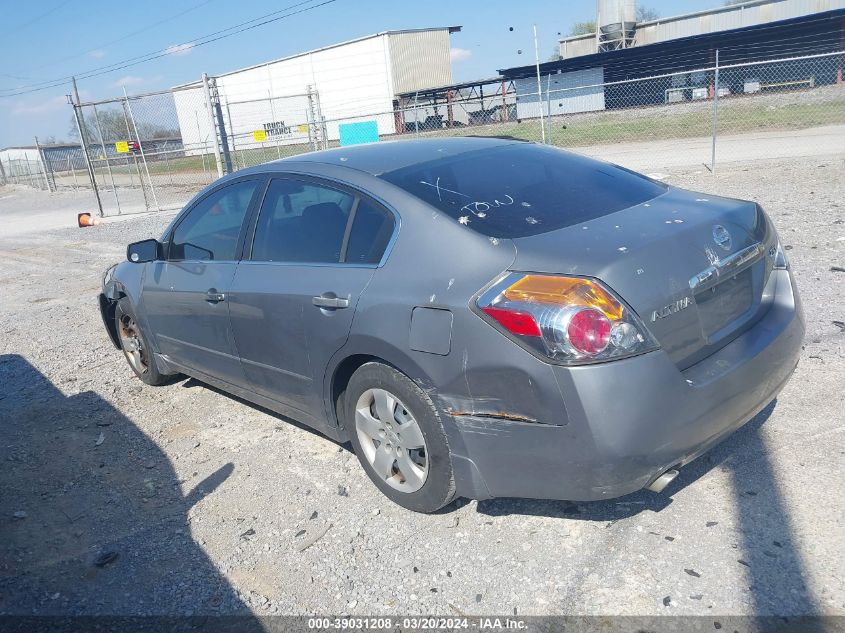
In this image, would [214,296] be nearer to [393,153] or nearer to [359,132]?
[393,153]

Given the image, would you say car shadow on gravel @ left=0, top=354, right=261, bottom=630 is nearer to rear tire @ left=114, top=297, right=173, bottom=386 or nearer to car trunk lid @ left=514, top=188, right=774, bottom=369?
rear tire @ left=114, top=297, right=173, bottom=386

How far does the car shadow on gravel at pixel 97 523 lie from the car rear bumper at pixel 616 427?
113cm

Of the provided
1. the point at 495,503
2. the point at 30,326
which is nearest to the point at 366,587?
the point at 495,503

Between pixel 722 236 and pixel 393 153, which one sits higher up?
pixel 393 153

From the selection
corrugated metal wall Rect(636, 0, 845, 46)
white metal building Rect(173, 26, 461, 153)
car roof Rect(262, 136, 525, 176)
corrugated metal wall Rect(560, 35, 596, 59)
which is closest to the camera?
car roof Rect(262, 136, 525, 176)

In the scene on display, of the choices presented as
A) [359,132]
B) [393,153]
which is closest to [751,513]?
[393,153]

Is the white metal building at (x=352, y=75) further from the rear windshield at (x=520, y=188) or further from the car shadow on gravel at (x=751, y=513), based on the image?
the car shadow on gravel at (x=751, y=513)

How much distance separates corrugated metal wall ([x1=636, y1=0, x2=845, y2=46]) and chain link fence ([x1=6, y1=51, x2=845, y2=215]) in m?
7.70

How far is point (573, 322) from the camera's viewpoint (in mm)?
2420

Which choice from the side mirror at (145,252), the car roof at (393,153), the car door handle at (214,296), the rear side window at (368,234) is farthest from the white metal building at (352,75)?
the rear side window at (368,234)

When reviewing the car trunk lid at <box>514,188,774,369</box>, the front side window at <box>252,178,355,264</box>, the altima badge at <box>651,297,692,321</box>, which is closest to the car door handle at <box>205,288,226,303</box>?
the front side window at <box>252,178,355,264</box>

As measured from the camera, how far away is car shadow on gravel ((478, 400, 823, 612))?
7.86 ft

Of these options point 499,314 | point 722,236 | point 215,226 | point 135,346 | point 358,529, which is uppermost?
point 215,226

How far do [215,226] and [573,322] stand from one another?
2662 millimetres
